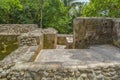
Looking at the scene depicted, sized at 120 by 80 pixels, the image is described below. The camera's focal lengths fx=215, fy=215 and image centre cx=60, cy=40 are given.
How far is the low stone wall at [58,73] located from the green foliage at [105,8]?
1246cm

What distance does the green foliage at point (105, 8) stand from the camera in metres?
15.6

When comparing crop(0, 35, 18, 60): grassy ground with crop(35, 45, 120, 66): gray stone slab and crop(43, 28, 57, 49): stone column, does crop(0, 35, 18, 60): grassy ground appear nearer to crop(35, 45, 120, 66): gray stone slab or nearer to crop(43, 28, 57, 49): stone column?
crop(43, 28, 57, 49): stone column

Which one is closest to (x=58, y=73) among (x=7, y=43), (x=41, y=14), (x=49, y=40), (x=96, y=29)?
(x=96, y=29)

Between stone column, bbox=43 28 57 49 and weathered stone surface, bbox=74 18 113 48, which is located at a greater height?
weathered stone surface, bbox=74 18 113 48

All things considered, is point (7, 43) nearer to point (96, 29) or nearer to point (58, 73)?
point (96, 29)

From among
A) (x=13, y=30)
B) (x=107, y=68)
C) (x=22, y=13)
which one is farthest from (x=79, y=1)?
(x=107, y=68)

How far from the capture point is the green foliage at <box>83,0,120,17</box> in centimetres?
1555

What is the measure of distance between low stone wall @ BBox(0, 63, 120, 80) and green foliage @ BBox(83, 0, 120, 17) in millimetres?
12460

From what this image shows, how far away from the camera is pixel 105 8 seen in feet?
52.2

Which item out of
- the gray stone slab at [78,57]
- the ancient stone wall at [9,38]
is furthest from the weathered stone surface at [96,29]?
the ancient stone wall at [9,38]

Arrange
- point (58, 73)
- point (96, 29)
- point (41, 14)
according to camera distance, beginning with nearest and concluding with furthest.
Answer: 1. point (58, 73)
2. point (96, 29)
3. point (41, 14)

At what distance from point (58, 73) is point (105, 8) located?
13.2 m

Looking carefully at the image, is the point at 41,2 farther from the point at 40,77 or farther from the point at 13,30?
the point at 40,77

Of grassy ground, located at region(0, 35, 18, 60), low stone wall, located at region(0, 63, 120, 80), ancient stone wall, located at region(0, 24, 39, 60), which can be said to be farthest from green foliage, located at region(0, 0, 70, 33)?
low stone wall, located at region(0, 63, 120, 80)
